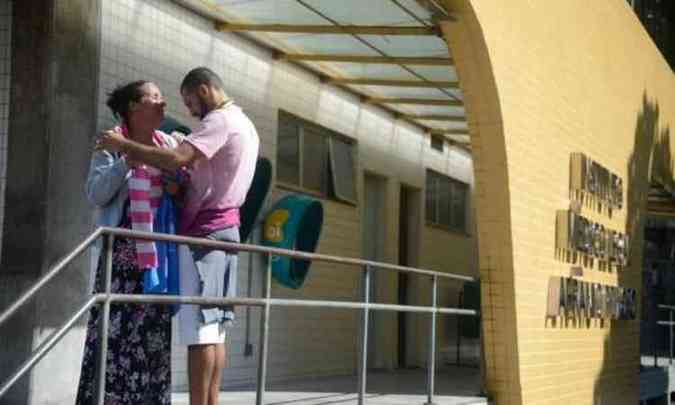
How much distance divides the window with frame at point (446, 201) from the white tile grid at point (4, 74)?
9.15 m

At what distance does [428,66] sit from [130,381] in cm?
731

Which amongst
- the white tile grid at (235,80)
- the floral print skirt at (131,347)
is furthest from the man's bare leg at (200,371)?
the white tile grid at (235,80)

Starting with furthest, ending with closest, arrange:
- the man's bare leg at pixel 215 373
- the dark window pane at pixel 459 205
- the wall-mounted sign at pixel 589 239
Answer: the dark window pane at pixel 459 205 < the wall-mounted sign at pixel 589 239 < the man's bare leg at pixel 215 373

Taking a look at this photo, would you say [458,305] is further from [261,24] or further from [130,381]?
[130,381]

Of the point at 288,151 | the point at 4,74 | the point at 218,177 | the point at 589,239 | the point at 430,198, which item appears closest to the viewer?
the point at 218,177

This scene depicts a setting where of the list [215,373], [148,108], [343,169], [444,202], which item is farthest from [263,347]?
[444,202]

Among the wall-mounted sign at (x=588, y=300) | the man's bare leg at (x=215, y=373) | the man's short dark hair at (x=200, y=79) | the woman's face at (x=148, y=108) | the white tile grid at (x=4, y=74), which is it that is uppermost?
the white tile grid at (x=4, y=74)

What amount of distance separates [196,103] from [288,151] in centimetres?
660

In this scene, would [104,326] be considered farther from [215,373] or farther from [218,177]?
[218,177]

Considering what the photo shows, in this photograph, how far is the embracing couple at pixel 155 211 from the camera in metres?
5.09

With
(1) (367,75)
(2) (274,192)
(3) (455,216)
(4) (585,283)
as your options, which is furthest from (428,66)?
(3) (455,216)

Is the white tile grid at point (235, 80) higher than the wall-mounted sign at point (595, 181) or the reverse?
higher

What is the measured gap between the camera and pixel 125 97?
5.24 m

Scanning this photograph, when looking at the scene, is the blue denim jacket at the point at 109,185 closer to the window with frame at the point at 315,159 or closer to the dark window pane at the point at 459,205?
the window with frame at the point at 315,159
